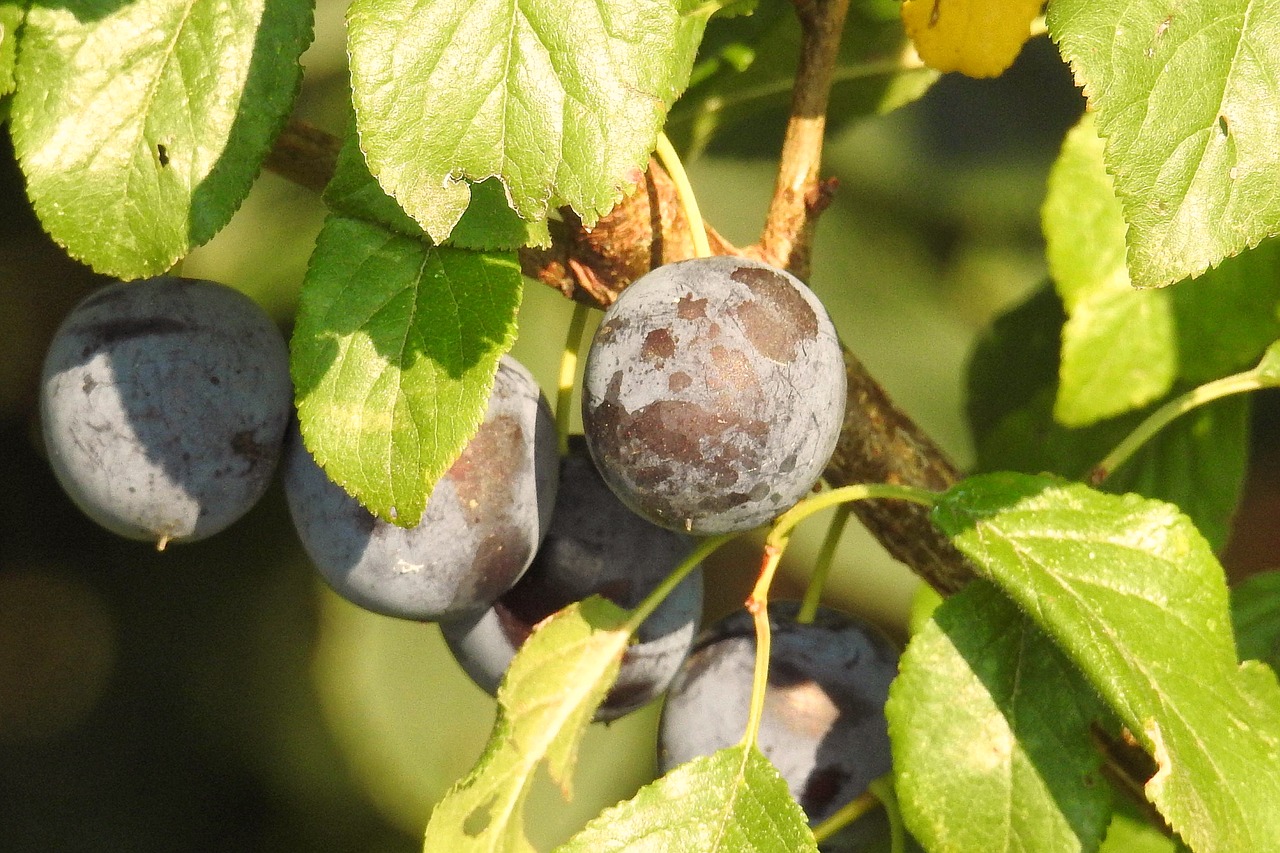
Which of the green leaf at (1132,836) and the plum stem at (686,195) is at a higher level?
the plum stem at (686,195)

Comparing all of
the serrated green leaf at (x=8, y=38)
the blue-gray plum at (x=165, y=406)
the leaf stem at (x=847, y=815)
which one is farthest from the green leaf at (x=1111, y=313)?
the serrated green leaf at (x=8, y=38)

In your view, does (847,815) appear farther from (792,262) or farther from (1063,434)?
(1063,434)

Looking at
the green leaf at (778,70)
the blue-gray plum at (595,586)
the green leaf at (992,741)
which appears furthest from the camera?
the green leaf at (778,70)

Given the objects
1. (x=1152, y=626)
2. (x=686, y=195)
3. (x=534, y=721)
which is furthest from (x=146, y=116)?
(x=1152, y=626)

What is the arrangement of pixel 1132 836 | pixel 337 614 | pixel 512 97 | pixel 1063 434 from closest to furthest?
pixel 512 97 → pixel 1132 836 → pixel 1063 434 → pixel 337 614

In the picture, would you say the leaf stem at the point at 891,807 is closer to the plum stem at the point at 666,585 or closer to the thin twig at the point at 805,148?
the plum stem at the point at 666,585

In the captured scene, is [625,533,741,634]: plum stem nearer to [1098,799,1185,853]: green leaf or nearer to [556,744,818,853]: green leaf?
[556,744,818,853]: green leaf

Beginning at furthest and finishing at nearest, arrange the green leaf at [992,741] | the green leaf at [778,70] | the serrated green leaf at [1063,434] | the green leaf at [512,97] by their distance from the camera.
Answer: the serrated green leaf at [1063,434]
the green leaf at [778,70]
the green leaf at [992,741]
the green leaf at [512,97]
